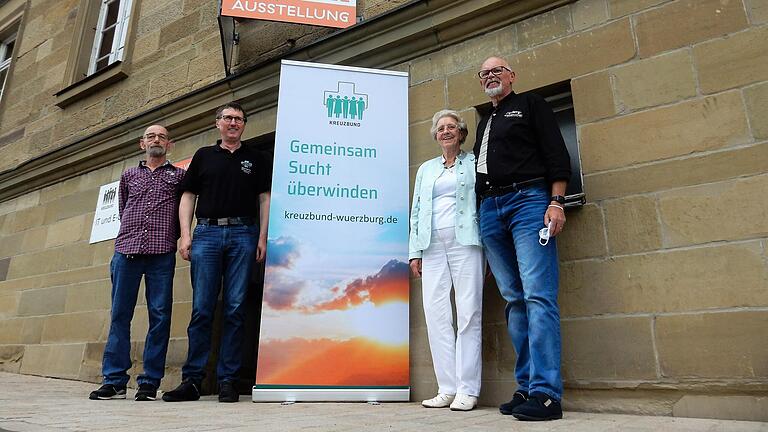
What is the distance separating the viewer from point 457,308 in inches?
111

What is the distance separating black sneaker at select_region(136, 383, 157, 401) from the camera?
10.2 feet

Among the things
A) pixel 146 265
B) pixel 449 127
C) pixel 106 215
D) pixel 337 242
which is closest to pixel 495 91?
pixel 449 127

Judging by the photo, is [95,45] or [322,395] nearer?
[322,395]

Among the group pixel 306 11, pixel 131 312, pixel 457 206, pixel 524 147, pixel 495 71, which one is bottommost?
pixel 131 312

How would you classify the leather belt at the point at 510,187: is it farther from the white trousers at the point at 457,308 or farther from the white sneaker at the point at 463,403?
the white sneaker at the point at 463,403

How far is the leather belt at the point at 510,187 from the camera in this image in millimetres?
2627

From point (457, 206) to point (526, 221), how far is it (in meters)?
0.46

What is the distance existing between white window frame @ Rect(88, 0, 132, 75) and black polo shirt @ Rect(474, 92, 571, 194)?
5487mm

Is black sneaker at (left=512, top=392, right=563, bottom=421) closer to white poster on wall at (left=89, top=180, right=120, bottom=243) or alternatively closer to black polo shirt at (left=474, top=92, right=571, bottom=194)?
black polo shirt at (left=474, top=92, right=571, bottom=194)

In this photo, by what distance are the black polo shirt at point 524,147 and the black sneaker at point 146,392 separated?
7.50 ft

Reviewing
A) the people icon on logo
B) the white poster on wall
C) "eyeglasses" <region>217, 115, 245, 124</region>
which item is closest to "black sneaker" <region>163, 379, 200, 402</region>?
"eyeglasses" <region>217, 115, 245, 124</region>

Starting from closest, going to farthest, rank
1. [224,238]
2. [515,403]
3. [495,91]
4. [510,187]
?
[515,403] < [510,187] < [495,91] < [224,238]

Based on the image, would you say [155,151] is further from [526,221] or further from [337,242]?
[526,221]

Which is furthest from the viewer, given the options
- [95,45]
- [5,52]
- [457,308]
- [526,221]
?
[5,52]
